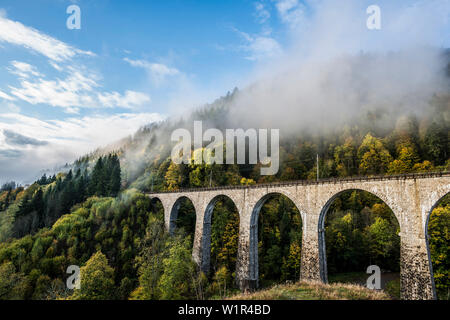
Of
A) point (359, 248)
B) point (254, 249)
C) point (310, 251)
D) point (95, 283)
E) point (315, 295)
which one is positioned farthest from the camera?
point (359, 248)

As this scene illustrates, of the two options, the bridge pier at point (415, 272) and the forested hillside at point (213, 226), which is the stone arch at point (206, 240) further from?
the bridge pier at point (415, 272)

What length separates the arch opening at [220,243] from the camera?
2636cm

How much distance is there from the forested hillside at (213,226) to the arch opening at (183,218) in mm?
199

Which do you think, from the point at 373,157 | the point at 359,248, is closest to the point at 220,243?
the point at 359,248

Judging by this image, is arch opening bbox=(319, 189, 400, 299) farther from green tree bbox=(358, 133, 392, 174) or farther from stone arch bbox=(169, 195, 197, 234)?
stone arch bbox=(169, 195, 197, 234)

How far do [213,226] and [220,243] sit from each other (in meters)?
2.24

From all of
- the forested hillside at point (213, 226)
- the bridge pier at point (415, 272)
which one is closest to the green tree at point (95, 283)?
the forested hillside at point (213, 226)

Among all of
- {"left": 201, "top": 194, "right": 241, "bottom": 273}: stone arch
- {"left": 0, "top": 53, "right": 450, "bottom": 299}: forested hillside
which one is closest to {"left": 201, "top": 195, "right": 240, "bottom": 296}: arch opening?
{"left": 201, "top": 194, "right": 241, "bottom": 273}: stone arch

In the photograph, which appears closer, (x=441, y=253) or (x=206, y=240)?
(x=441, y=253)

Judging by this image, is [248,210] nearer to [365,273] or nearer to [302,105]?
[365,273]

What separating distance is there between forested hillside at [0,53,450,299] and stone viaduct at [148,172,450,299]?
9.98 feet

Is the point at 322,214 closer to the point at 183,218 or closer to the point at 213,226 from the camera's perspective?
the point at 213,226

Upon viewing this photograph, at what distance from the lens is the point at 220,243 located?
103 feet

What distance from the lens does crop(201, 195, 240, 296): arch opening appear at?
86.5 feet
